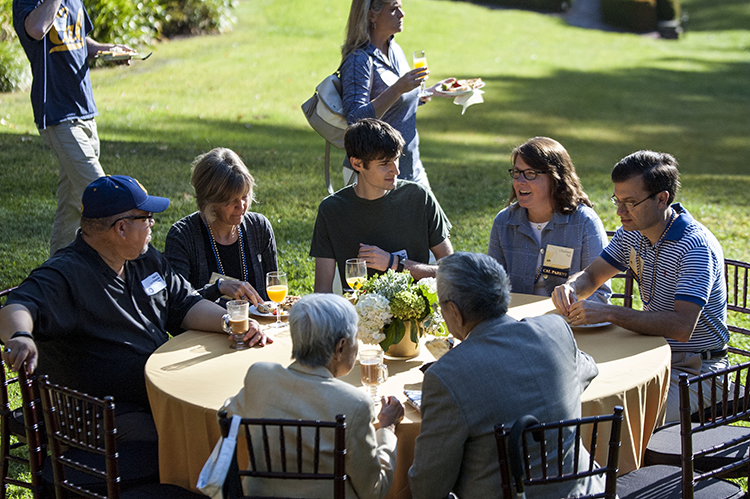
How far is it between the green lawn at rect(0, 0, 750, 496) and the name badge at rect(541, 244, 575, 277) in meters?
2.92

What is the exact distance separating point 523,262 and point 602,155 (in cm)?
1070

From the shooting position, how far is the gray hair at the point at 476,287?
2488 millimetres

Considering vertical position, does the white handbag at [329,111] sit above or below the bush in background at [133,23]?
below

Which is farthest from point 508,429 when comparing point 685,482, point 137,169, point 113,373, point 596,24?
point 596,24

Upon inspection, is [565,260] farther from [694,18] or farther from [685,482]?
[694,18]

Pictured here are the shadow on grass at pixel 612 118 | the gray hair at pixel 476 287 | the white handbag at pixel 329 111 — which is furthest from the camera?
the shadow on grass at pixel 612 118

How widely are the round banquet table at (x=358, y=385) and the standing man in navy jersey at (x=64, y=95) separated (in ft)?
10.8

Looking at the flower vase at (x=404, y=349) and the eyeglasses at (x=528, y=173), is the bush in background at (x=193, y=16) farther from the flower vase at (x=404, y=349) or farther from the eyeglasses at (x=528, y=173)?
the flower vase at (x=404, y=349)

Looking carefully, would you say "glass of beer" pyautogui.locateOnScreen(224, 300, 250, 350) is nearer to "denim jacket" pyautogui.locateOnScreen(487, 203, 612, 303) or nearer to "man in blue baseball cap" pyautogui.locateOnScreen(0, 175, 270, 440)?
"man in blue baseball cap" pyautogui.locateOnScreen(0, 175, 270, 440)

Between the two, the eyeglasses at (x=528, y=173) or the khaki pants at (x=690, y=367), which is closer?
the khaki pants at (x=690, y=367)

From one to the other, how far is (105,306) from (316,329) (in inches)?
54.9

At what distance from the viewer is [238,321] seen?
3359 mm

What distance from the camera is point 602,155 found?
1427cm

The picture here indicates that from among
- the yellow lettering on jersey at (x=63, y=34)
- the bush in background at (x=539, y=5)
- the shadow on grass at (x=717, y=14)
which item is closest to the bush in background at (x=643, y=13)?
the shadow on grass at (x=717, y=14)
